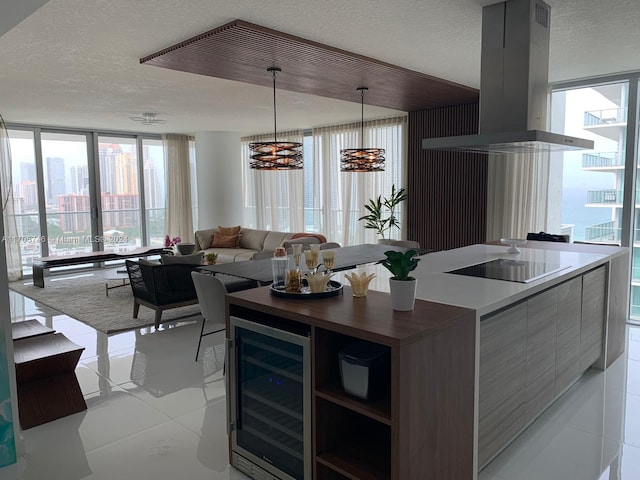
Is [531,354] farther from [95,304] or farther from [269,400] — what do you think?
[95,304]

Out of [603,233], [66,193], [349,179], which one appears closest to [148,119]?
[66,193]

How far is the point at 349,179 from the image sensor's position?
8523 millimetres

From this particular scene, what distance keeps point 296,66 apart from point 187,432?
123 inches

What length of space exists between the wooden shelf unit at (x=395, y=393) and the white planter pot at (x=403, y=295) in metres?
0.05

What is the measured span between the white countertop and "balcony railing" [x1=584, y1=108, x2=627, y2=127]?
224 cm

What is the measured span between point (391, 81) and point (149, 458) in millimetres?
4023

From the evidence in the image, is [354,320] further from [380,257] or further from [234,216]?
A: [234,216]

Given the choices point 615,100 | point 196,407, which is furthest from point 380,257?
point 615,100

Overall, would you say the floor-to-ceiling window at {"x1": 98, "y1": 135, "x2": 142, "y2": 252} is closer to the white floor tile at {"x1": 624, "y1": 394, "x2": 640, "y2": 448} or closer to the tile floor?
the tile floor

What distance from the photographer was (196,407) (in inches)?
129

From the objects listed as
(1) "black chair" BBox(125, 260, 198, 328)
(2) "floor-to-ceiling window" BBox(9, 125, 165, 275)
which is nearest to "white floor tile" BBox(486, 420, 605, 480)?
(1) "black chair" BBox(125, 260, 198, 328)

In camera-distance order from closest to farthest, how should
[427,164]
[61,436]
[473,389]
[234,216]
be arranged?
[473,389] < [61,436] < [427,164] < [234,216]

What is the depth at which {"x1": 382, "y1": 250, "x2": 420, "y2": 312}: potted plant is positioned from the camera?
2129mm

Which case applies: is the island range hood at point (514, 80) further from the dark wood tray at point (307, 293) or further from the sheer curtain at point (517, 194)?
the sheer curtain at point (517, 194)
